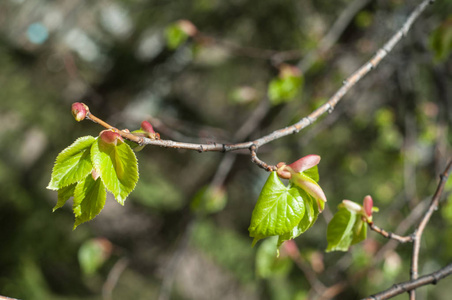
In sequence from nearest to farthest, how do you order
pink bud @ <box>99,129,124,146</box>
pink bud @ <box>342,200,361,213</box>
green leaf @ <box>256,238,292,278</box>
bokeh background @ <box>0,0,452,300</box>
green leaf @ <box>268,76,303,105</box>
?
pink bud @ <box>99,129,124,146</box> < pink bud @ <box>342,200,361,213</box> < green leaf @ <box>256,238,292,278</box> < green leaf @ <box>268,76,303,105</box> < bokeh background @ <box>0,0,452,300</box>

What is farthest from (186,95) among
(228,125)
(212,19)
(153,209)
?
(153,209)

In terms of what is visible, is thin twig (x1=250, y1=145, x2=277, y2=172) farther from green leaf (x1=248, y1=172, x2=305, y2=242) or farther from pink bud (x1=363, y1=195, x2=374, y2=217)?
pink bud (x1=363, y1=195, x2=374, y2=217)

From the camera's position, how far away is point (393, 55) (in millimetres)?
1670

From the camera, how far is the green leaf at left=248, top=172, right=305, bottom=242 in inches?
17.0

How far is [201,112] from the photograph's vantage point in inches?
108

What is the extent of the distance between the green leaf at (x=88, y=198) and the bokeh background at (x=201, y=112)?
115cm

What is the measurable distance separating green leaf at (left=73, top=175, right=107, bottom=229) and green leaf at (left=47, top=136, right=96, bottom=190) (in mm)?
19

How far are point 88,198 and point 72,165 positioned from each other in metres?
0.04

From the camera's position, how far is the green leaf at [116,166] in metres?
0.41

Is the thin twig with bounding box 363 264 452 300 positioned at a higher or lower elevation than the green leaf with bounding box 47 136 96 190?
lower

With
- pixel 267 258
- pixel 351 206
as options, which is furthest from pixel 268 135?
pixel 267 258

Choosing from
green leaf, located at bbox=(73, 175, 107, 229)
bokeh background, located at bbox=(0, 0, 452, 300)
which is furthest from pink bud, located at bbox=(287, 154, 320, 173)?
bokeh background, located at bbox=(0, 0, 452, 300)

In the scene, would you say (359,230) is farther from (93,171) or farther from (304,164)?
(93,171)

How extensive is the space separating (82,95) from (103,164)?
1.91 metres
